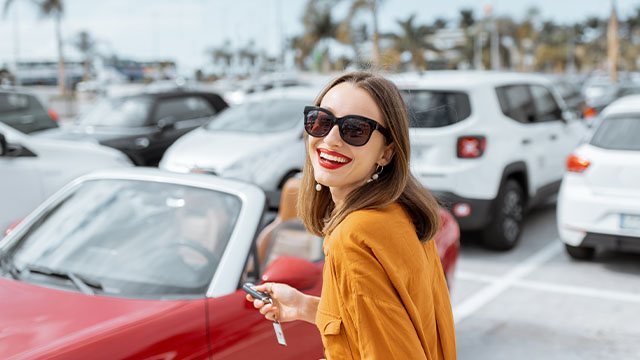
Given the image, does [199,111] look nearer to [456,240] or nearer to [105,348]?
[456,240]

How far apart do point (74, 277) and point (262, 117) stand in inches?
236

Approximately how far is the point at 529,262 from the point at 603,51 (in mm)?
109105

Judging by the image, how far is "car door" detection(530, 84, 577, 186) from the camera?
768 cm

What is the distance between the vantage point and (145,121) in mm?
11281

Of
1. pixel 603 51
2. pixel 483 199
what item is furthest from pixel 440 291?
pixel 603 51

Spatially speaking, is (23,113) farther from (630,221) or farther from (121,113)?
(630,221)

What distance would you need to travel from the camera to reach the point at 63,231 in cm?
324

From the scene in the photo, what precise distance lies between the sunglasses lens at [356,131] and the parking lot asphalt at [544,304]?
10.3 ft

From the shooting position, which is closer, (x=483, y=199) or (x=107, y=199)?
(x=107, y=199)

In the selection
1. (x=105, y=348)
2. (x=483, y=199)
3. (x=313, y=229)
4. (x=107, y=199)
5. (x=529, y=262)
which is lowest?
(x=529, y=262)

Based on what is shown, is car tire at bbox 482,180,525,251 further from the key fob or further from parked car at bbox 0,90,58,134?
parked car at bbox 0,90,58,134

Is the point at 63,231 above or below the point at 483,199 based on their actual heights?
above

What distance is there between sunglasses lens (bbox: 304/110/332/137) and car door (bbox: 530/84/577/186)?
6.36 m

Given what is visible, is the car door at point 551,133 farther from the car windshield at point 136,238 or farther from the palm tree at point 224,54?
the palm tree at point 224,54
